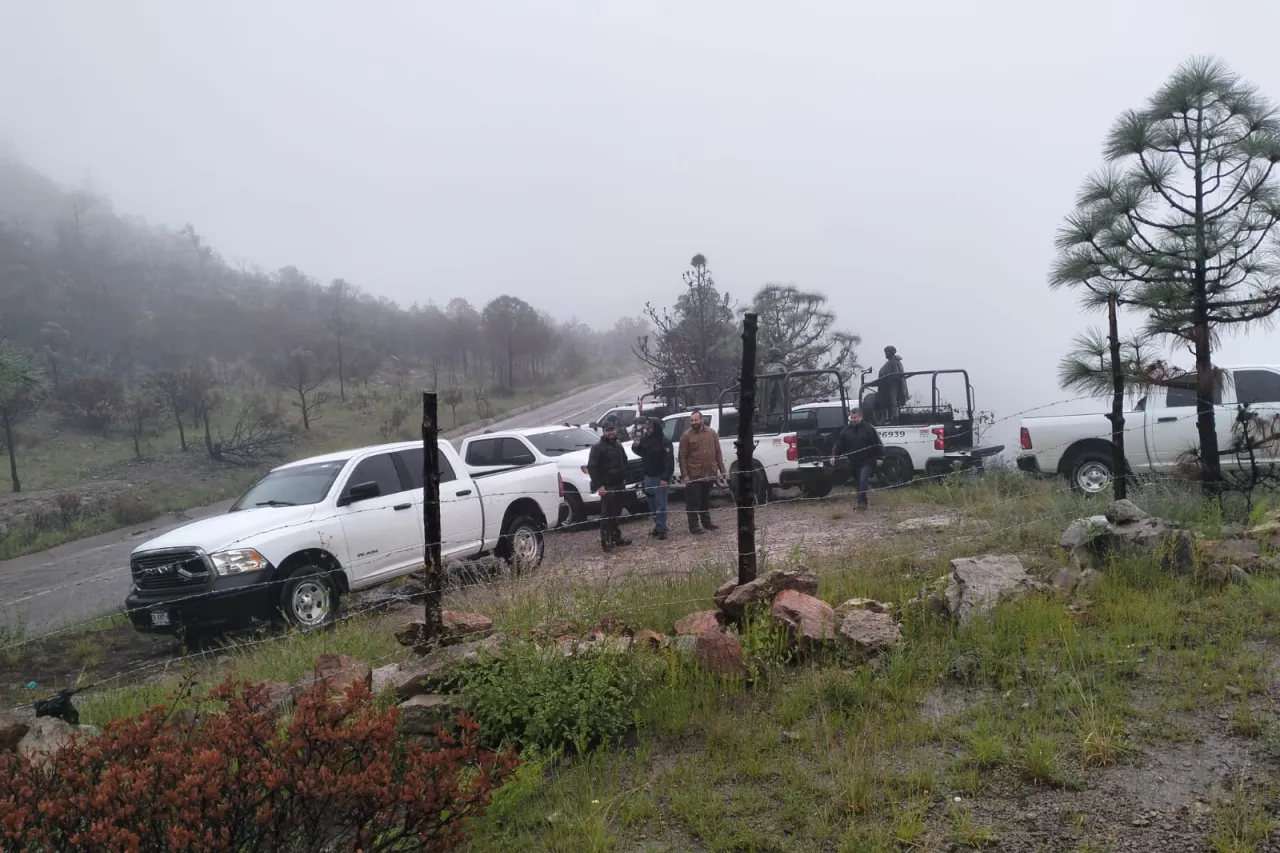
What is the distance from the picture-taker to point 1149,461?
468 inches

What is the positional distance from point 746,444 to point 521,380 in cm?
4262

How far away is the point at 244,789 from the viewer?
8.75 ft

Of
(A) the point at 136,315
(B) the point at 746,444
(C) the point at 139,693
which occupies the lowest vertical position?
(C) the point at 139,693

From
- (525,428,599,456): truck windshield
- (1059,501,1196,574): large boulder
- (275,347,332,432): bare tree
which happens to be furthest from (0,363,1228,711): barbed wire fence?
(275,347,332,432): bare tree

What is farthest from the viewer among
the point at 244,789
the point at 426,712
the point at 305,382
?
the point at 305,382

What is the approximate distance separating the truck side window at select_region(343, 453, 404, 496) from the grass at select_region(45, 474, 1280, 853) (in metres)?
3.16

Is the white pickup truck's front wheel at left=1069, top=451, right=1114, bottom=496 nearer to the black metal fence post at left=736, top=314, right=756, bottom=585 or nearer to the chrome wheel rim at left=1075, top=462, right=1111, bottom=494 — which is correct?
the chrome wheel rim at left=1075, top=462, right=1111, bottom=494

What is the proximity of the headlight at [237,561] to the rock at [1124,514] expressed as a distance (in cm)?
733

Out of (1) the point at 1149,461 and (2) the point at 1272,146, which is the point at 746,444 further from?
(1) the point at 1149,461

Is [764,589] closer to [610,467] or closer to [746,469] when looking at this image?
[746,469]

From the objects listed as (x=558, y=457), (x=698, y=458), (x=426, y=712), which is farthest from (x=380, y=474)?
(x=426, y=712)

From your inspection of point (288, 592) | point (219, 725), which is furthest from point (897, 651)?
point (288, 592)

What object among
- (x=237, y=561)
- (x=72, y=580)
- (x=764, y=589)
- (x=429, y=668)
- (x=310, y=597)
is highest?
(x=237, y=561)

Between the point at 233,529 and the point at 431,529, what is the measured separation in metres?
4.20
